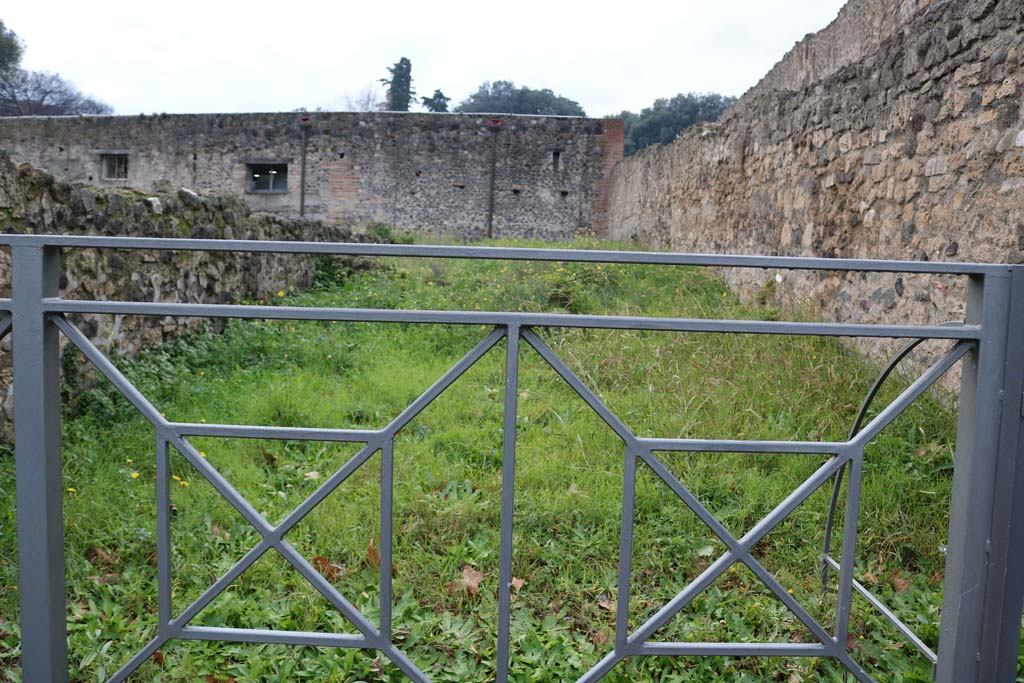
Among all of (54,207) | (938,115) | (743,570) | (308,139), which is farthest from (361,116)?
(743,570)

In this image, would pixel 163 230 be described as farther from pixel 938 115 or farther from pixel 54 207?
pixel 938 115

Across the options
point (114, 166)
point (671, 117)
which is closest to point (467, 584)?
point (114, 166)

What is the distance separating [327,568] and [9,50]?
3636cm

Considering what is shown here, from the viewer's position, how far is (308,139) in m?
17.3

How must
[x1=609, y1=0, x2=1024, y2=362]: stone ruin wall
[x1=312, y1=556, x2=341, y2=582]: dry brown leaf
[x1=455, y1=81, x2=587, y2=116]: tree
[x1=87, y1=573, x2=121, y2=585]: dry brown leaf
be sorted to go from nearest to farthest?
[x1=87, y1=573, x2=121, y2=585]: dry brown leaf < [x1=312, y1=556, x2=341, y2=582]: dry brown leaf < [x1=609, y1=0, x2=1024, y2=362]: stone ruin wall < [x1=455, y1=81, x2=587, y2=116]: tree

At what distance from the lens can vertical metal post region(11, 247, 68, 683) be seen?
5.13 feet

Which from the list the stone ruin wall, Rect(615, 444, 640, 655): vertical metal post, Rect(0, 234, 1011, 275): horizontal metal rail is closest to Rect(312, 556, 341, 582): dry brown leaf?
Rect(615, 444, 640, 655): vertical metal post

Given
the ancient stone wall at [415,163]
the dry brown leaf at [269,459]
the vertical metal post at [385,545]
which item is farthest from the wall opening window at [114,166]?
the vertical metal post at [385,545]

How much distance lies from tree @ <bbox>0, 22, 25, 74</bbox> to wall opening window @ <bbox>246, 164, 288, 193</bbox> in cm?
1985

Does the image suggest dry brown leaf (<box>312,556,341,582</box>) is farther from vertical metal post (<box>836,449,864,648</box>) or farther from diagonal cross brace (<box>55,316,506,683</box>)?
vertical metal post (<box>836,449,864,648</box>)

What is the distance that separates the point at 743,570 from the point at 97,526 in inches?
94.3

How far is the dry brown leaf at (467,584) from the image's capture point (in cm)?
249

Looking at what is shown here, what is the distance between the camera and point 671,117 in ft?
114

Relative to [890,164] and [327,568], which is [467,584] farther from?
[890,164]
